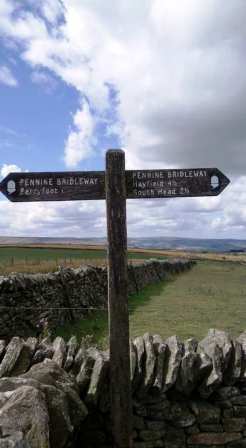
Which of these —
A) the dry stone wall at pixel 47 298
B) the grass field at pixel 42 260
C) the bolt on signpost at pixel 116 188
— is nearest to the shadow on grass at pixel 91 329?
the dry stone wall at pixel 47 298

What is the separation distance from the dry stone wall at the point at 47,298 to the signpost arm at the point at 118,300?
4.45 m

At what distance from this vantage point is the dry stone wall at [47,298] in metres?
11.1

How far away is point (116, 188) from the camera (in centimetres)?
515

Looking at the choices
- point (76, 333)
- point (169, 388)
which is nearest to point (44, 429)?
point (169, 388)

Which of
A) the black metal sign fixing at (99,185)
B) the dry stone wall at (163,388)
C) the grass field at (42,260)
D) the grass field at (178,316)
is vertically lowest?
the grass field at (178,316)

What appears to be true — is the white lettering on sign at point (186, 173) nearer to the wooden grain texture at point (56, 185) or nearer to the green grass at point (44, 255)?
the wooden grain texture at point (56, 185)

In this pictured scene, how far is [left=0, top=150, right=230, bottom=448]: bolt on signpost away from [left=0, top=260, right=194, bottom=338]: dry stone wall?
14.7ft

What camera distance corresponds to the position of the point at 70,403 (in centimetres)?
441

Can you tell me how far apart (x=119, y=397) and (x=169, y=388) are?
652 mm

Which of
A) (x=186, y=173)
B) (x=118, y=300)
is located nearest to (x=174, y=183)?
(x=186, y=173)

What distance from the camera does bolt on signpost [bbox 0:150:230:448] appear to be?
5.07 meters

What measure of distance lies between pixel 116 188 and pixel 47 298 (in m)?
8.71

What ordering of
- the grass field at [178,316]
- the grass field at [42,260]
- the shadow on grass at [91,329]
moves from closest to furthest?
the shadow on grass at [91,329] < the grass field at [178,316] < the grass field at [42,260]

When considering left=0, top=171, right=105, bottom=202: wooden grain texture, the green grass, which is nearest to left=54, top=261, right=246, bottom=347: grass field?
left=0, top=171, right=105, bottom=202: wooden grain texture
